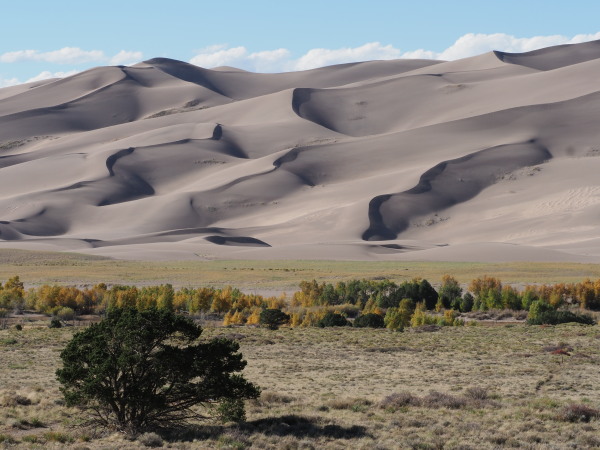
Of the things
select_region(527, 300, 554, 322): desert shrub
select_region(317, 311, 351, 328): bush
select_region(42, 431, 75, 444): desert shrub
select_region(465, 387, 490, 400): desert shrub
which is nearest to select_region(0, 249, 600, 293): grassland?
select_region(527, 300, 554, 322): desert shrub

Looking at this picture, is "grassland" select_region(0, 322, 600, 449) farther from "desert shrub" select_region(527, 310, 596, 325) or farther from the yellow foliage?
the yellow foliage

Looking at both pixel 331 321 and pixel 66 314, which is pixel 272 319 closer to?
pixel 331 321

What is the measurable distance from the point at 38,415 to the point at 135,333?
13.5ft

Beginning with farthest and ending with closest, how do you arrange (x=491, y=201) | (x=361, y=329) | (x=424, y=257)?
(x=491, y=201) < (x=424, y=257) < (x=361, y=329)

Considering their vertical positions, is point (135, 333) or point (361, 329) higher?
point (135, 333)

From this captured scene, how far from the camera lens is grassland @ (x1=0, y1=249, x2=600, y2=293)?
91438 millimetres

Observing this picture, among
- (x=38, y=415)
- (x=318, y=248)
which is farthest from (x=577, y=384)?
(x=318, y=248)

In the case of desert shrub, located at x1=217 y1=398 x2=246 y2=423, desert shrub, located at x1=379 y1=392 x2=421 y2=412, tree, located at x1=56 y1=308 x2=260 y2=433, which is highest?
tree, located at x1=56 y1=308 x2=260 y2=433

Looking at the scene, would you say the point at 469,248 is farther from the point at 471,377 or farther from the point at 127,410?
the point at 127,410

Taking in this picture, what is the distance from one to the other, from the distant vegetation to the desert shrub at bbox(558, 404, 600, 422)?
30500 millimetres

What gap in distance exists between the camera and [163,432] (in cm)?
2047

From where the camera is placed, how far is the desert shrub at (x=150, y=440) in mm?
19406

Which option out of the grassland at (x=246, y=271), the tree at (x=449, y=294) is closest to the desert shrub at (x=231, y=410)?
the tree at (x=449, y=294)

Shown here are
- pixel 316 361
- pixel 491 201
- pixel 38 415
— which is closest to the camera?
pixel 38 415
